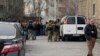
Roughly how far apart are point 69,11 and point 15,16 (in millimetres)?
16250

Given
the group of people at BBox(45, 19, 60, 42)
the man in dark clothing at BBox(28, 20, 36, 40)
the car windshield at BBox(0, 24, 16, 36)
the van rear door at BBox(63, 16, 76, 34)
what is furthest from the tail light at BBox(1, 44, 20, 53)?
the man in dark clothing at BBox(28, 20, 36, 40)

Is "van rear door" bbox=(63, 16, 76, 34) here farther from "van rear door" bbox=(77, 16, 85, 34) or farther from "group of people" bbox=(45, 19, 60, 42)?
"group of people" bbox=(45, 19, 60, 42)

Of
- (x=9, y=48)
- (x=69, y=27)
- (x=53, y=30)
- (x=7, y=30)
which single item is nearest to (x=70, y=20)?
(x=69, y=27)

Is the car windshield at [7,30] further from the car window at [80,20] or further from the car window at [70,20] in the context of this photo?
the car window at [80,20]

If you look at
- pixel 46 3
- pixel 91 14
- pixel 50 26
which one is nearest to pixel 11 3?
pixel 91 14

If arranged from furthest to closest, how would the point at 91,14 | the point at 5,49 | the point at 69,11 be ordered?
the point at 69,11 < the point at 91,14 < the point at 5,49

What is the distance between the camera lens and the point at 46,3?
103m

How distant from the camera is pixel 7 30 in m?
12.3

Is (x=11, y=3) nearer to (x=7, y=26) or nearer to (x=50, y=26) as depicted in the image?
(x=50, y=26)

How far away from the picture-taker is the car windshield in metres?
11.9

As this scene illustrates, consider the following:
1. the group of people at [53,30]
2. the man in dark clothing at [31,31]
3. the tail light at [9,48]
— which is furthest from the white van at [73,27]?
the tail light at [9,48]

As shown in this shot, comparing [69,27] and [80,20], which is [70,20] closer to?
[69,27]

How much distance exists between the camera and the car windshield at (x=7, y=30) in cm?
1189

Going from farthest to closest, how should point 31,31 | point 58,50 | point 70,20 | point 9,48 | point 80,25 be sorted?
point 31,31 → point 70,20 → point 80,25 → point 58,50 → point 9,48
